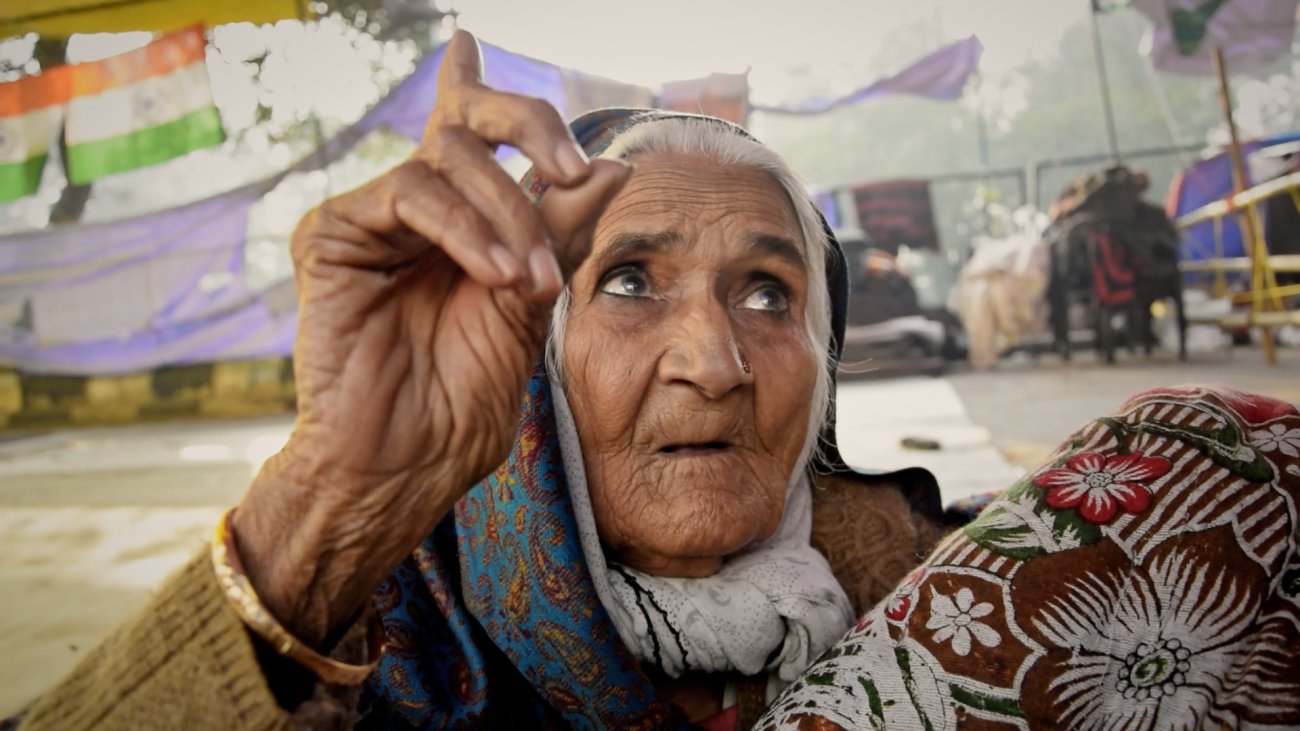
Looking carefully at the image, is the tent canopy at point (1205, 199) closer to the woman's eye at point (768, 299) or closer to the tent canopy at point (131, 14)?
the tent canopy at point (131, 14)

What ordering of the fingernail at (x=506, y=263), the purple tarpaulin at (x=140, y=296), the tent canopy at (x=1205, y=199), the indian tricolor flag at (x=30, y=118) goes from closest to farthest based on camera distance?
the fingernail at (x=506, y=263) → the indian tricolor flag at (x=30, y=118) → the purple tarpaulin at (x=140, y=296) → the tent canopy at (x=1205, y=199)

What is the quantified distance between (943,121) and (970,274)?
24.5 metres

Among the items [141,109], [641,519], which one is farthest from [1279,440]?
[141,109]

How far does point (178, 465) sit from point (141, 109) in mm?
4075

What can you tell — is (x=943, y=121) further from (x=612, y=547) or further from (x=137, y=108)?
(x=612, y=547)

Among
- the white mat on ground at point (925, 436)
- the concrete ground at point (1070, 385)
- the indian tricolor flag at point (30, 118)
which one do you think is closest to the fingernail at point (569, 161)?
the white mat on ground at point (925, 436)

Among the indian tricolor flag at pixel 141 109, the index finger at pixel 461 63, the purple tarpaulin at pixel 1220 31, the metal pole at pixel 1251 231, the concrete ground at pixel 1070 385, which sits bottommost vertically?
the concrete ground at pixel 1070 385

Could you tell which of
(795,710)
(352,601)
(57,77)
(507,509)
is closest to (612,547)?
(507,509)

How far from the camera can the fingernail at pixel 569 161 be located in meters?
0.90

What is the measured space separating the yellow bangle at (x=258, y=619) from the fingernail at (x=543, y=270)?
0.50m

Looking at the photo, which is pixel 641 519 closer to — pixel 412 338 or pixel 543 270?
pixel 412 338

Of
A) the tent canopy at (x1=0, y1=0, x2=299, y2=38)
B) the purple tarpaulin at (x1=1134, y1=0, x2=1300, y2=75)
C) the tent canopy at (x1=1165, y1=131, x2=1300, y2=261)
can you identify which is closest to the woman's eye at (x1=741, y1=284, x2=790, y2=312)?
the tent canopy at (x1=0, y1=0, x2=299, y2=38)

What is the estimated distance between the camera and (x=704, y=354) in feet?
5.16

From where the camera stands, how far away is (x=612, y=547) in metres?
1.68
